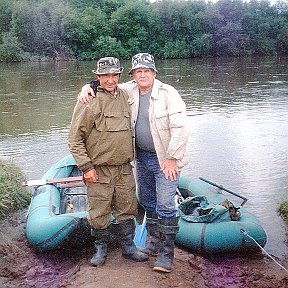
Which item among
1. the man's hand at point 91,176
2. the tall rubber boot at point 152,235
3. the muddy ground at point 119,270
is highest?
the man's hand at point 91,176

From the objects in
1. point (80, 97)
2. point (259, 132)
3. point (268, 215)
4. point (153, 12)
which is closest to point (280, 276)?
point (268, 215)

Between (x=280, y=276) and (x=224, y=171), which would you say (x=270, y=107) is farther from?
(x=280, y=276)

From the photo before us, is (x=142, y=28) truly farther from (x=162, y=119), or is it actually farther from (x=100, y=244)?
(x=162, y=119)

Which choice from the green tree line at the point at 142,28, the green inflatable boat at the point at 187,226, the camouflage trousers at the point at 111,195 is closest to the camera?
the camouflage trousers at the point at 111,195

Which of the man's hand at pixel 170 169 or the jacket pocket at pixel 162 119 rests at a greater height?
the jacket pocket at pixel 162 119

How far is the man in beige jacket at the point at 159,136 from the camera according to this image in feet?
11.5

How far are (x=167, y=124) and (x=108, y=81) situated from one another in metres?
0.55

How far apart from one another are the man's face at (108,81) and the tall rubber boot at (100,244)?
1126mm

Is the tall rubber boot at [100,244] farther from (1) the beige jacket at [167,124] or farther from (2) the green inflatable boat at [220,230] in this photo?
(2) the green inflatable boat at [220,230]

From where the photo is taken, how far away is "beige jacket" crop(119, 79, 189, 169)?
3.49 metres

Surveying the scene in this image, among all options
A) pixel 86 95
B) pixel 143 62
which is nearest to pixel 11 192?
pixel 86 95

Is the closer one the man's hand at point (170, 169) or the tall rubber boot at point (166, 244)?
the man's hand at point (170, 169)

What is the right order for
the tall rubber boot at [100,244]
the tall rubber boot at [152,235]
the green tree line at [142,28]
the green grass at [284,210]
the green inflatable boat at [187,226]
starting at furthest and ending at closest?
1. the green tree line at [142,28]
2. the green grass at [284,210]
3. the green inflatable boat at [187,226]
4. the tall rubber boot at [152,235]
5. the tall rubber boot at [100,244]

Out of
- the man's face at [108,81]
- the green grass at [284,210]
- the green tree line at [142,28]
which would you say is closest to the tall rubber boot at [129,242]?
the man's face at [108,81]
